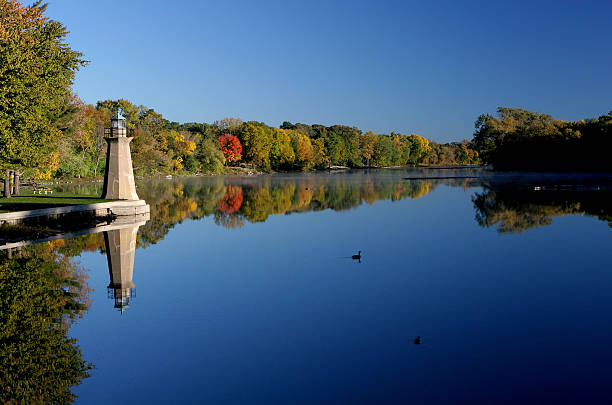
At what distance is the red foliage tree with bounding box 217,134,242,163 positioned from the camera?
366 feet

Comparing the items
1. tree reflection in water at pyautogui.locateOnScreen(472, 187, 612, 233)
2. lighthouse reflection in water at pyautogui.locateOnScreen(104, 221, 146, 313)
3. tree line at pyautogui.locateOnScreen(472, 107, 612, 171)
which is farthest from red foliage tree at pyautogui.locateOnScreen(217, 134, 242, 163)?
lighthouse reflection in water at pyautogui.locateOnScreen(104, 221, 146, 313)

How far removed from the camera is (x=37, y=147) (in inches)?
1074

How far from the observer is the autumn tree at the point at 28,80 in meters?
24.7

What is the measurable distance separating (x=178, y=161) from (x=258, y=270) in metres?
77.2

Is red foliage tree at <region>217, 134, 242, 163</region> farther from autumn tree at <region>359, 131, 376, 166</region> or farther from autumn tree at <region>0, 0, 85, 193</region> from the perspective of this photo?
autumn tree at <region>0, 0, 85, 193</region>

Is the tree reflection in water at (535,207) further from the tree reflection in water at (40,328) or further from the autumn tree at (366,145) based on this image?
the autumn tree at (366,145)

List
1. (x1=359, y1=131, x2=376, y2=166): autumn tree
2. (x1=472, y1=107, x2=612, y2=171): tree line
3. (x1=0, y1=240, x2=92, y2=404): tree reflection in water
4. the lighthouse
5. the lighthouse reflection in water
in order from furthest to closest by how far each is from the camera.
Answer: (x1=359, y1=131, x2=376, y2=166): autumn tree
(x1=472, y1=107, x2=612, y2=171): tree line
the lighthouse
the lighthouse reflection in water
(x1=0, y1=240, x2=92, y2=404): tree reflection in water

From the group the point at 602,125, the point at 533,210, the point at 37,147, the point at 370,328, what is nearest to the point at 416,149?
the point at 602,125

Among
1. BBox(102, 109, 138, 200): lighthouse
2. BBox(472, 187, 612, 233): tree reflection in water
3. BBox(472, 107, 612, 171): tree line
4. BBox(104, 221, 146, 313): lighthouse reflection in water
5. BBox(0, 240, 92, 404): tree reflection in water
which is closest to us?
BBox(0, 240, 92, 404): tree reflection in water

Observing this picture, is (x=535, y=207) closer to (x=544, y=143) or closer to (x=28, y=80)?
(x=28, y=80)

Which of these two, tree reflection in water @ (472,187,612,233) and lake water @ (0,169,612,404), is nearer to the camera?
lake water @ (0,169,612,404)

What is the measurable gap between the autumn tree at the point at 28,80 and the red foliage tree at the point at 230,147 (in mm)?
78128

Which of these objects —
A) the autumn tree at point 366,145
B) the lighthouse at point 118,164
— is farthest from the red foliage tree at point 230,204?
the autumn tree at point 366,145

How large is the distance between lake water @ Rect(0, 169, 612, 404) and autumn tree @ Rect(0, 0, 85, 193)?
7125 mm
